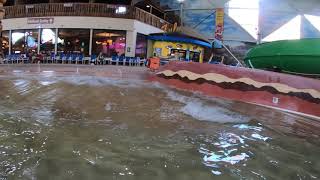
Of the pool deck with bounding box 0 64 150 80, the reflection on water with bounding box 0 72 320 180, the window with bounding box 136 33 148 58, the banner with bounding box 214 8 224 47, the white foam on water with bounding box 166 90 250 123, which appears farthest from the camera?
the banner with bounding box 214 8 224 47

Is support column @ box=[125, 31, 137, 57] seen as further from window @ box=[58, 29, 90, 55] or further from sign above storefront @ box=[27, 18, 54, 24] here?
sign above storefront @ box=[27, 18, 54, 24]

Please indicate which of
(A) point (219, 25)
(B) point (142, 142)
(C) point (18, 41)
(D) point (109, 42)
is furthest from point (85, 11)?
(B) point (142, 142)

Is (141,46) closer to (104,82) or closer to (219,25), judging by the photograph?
(219,25)

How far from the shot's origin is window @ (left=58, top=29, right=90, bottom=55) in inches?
1271

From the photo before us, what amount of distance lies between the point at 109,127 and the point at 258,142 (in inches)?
71.4

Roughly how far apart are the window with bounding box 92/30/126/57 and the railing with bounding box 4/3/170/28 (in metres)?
1.46

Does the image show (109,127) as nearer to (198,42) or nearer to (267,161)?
(267,161)

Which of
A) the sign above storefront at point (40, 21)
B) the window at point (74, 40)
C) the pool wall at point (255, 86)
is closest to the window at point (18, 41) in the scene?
the sign above storefront at point (40, 21)

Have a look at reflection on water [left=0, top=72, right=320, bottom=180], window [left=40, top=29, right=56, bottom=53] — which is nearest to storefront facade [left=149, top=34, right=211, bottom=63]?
window [left=40, top=29, right=56, bottom=53]

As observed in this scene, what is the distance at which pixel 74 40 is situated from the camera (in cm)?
3275

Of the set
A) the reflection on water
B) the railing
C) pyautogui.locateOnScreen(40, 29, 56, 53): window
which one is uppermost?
the railing

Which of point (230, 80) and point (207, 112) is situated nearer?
point (207, 112)

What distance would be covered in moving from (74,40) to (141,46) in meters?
5.60

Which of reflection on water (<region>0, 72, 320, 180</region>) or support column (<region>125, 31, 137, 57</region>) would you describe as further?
support column (<region>125, 31, 137, 57</region>)
